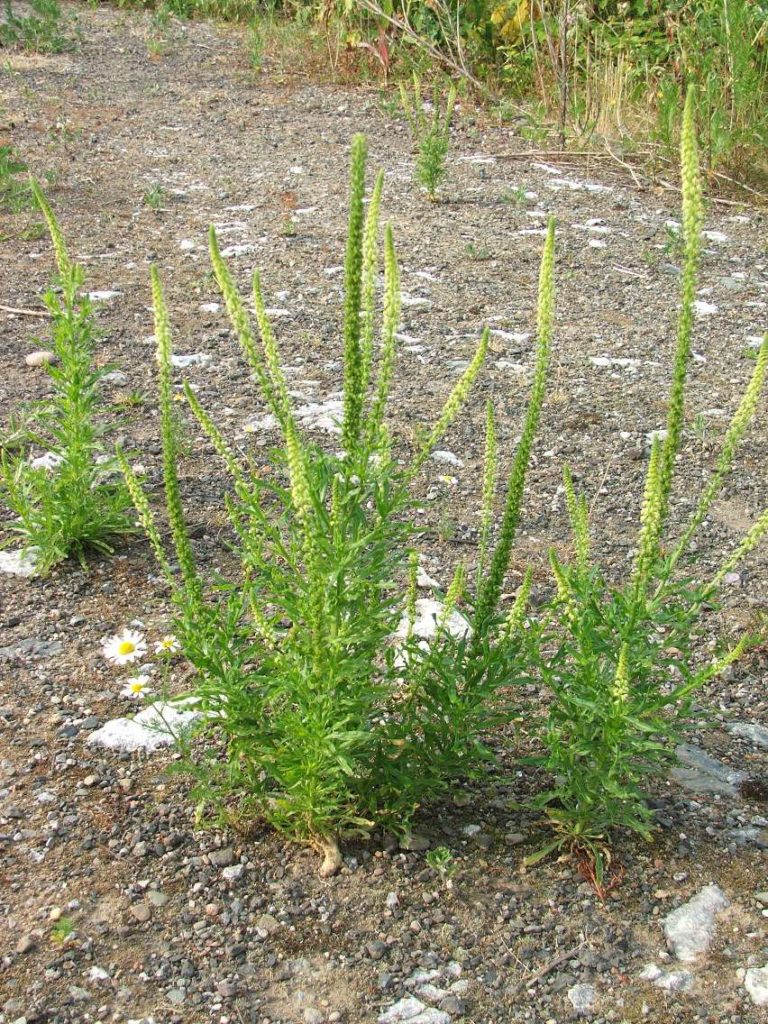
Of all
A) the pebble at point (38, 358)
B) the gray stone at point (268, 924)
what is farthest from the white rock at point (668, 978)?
the pebble at point (38, 358)

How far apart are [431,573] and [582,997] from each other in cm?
184

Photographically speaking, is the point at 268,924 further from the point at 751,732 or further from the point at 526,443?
the point at 751,732

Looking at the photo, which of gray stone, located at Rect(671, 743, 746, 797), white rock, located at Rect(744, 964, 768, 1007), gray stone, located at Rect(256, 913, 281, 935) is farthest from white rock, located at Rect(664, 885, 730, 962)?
gray stone, located at Rect(256, 913, 281, 935)

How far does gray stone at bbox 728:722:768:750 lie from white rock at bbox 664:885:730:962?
2.23 ft

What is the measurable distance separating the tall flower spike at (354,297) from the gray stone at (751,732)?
66.8 inches

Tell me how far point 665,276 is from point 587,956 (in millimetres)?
5252

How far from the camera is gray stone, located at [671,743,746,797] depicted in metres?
3.25

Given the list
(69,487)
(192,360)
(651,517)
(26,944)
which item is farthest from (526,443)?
(192,360)

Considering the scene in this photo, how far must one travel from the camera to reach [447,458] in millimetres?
5055

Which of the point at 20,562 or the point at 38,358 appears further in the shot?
the point at 38,358

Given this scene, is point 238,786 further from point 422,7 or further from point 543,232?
point 422,7

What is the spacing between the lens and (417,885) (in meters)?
2.87

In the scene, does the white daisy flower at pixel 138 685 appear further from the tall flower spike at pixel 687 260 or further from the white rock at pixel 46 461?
the tall flower spike at pixel 687 260

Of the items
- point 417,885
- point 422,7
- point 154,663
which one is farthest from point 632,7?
point 417,885
